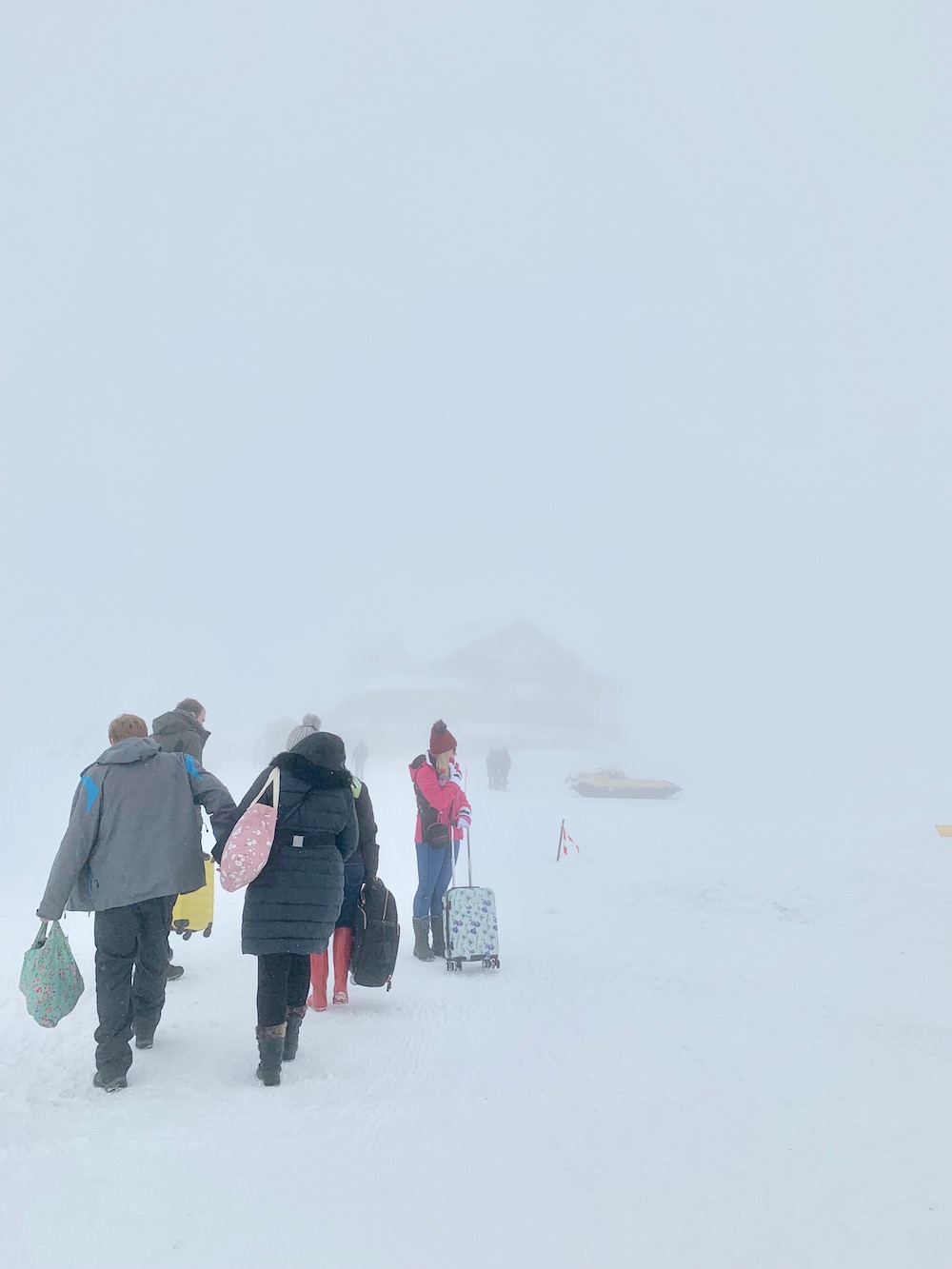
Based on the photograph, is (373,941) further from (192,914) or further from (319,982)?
(192,914)

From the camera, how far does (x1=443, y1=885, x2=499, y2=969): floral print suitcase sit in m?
7.18

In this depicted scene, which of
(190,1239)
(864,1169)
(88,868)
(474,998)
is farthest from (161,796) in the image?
(864,1169)

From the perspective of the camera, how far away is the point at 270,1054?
14.4 ft

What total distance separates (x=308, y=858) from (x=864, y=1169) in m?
2.92

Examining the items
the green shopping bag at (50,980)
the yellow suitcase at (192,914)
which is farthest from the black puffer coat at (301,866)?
the yellow suitcase at (192,914)

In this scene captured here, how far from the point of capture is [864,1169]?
3682 mm

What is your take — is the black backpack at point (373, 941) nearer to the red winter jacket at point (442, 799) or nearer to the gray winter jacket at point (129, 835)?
the gray winter jacket at point (129, 835)

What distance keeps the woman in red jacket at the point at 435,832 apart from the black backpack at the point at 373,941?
6.30ft

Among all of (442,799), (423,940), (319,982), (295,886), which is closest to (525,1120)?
(295,886)

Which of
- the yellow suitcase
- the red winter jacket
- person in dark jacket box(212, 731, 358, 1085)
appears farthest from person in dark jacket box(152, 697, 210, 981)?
the red winter jacket

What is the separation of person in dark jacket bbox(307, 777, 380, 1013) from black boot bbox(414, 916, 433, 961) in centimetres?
160

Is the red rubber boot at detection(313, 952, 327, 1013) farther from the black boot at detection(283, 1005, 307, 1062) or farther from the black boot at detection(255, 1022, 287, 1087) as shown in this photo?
the black boot at detection(255, 1022, 287, 1087)

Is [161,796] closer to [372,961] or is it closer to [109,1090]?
[109,1090]

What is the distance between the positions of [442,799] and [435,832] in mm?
303
